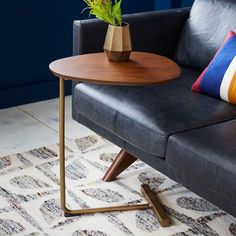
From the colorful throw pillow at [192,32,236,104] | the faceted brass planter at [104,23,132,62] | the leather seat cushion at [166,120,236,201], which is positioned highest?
the faceted brass planter at [104,23,132,62]

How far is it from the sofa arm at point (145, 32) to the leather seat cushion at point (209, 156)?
28.5 inches

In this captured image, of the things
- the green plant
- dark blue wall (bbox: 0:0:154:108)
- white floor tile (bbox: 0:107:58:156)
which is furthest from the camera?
dark blue wall (bbox: 0:0:154:108)

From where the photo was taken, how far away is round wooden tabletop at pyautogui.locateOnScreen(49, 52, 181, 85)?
75.0 inches

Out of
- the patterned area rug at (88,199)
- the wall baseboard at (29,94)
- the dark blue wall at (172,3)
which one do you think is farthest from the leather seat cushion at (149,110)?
the dark blue wall at (172,3)

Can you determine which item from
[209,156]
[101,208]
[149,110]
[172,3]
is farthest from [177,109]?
[172,3]

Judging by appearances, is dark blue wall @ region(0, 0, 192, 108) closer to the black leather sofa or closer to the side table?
the black leather sofa

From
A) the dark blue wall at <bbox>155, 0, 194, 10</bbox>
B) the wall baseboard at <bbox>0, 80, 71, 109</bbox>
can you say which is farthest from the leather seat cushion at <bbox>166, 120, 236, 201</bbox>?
the dark blue wall at <bbox>155, 0, 194, 10</bbox>

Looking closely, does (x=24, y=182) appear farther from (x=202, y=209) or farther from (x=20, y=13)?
(x=20, y=13)

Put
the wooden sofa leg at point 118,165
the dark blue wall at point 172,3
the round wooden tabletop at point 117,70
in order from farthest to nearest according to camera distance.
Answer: the dark blue wall at point 172,3 → the wooden sofa leg at point 118,165 → the round wooden tabletop at point 117,70

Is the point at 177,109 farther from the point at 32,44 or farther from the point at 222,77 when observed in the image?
the point at 32,44

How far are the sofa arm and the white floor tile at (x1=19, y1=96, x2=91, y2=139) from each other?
58cm

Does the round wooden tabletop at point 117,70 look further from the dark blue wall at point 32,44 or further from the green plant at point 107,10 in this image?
the dark blue wall at point 32,44

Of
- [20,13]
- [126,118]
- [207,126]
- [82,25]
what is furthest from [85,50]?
[20,13]

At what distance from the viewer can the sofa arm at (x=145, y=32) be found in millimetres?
2432
